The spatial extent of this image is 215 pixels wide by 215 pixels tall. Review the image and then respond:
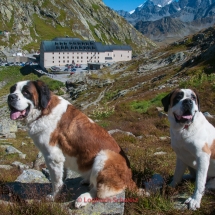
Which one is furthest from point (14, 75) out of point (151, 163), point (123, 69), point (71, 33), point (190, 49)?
point (151, 163)

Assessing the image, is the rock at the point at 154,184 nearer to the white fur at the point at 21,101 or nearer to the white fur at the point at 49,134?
the white fur at the point at 49,134

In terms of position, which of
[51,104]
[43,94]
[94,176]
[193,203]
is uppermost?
[43,94]

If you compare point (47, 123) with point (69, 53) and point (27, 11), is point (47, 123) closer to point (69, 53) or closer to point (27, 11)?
point (69, 53)

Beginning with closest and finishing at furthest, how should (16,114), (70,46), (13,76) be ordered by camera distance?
(16,114), (13,76), (70,46)

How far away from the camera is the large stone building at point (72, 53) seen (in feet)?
356

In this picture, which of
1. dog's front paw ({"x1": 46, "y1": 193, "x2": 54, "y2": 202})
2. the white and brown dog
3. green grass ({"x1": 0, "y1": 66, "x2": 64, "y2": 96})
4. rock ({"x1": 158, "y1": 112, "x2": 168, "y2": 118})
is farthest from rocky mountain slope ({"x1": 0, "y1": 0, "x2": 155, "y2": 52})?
the white and brown dog

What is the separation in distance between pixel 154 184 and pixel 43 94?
278 cm

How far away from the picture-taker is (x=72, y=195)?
541cm

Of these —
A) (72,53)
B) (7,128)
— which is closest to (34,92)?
(7,128)

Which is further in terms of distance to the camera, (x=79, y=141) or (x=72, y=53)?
(x=72, y=53)

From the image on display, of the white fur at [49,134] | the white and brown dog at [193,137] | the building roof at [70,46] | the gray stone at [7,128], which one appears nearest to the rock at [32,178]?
the white fur at [49,134]

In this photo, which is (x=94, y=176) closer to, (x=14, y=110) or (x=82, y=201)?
(x=82, y=201)

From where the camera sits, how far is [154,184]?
543 centimetres

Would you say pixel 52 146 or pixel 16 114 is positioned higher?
pixel 16 114
